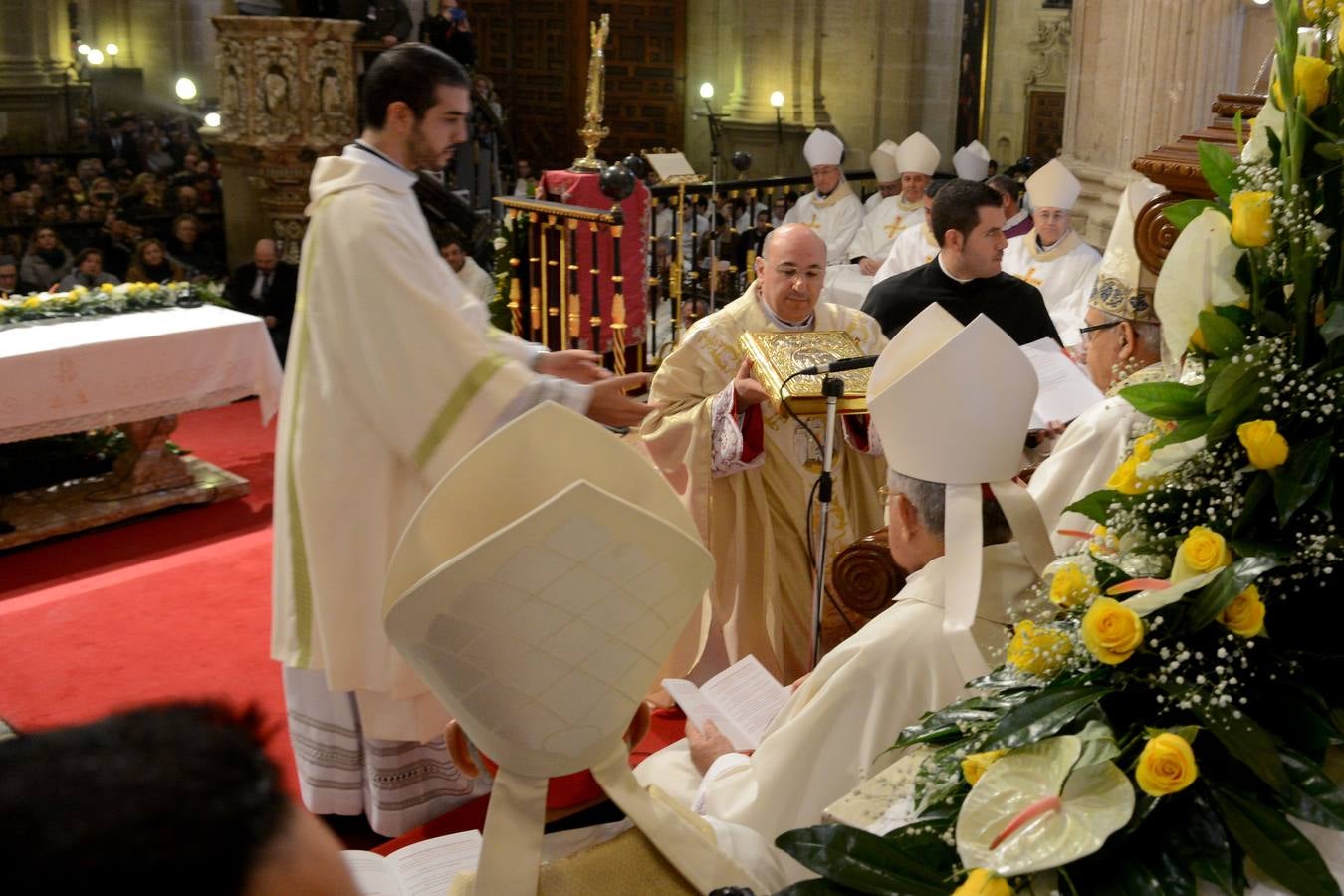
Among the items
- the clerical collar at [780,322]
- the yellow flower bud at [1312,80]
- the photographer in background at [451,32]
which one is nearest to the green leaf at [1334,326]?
the yellow flower bud at [1312,80]

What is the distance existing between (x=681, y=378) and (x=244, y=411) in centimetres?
477

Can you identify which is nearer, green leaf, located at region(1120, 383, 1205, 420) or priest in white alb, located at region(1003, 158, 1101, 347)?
green leaf, located at region(1120, 383, 1205, 420)

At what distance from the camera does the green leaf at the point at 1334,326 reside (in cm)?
145

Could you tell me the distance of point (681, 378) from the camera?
4109 millimetres

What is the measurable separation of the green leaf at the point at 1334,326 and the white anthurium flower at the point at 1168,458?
0.21 metres

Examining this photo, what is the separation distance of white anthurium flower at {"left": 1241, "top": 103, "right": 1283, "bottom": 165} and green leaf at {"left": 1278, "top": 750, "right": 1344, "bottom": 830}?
2.36ft

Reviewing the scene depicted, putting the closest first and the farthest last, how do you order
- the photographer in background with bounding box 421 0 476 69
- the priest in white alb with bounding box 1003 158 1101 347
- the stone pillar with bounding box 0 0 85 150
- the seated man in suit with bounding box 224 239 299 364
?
the priest in white alb with bounding box 1003 158 1101 347
the seated man in suit with bounding box 224 239 299 364
the photographer in background with bounding box 421 0 476 69
the stone pillar with bounding box 0 0 85 150

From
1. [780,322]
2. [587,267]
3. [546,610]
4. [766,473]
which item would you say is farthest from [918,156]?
[546,610]

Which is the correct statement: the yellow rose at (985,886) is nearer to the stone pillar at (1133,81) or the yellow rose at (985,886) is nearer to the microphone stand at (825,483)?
the microphone stand at (825,483)

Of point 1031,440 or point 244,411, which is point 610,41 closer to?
point 244,411

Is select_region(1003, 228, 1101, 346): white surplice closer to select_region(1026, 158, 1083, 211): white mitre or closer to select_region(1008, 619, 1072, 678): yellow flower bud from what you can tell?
select_region(1026, 158, 1083, 211): white mitre

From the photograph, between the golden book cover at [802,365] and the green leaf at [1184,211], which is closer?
the green leaf at [1184,211]

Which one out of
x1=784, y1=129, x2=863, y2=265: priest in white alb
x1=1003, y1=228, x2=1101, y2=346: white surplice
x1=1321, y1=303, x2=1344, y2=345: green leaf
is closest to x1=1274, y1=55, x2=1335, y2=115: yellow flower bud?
x1=1321, y1=303, x2=1344, y2=345: green leaf

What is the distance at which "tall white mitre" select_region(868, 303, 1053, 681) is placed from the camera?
2.16m
